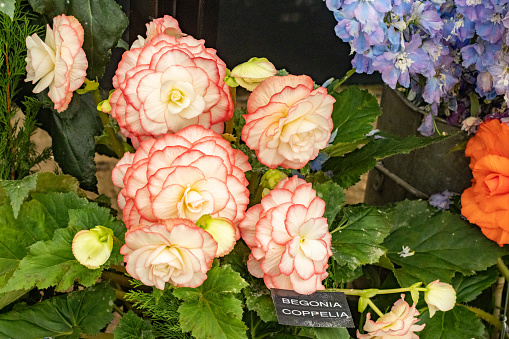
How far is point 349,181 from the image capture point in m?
0.92

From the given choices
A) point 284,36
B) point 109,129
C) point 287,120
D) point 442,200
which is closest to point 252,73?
point 287,120

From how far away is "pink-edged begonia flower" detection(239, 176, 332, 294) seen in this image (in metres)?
0.65

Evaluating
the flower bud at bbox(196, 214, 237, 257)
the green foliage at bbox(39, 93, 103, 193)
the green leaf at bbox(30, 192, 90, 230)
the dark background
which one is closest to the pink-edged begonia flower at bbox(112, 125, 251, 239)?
the flower bud at bbox(196, 214, 237, 257)

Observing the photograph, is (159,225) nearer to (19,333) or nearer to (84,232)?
(84,232)

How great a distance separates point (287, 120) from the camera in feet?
2.09

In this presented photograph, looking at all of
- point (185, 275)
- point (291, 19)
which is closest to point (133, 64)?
point (185, 275)

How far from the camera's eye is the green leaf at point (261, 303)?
73 cm

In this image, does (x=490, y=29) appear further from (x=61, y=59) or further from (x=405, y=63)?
(x=61, y=59)

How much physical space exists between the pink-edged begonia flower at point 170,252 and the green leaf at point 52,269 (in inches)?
5.5

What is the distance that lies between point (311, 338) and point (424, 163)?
424mm

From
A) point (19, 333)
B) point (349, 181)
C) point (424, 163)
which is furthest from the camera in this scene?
point (424, 163)

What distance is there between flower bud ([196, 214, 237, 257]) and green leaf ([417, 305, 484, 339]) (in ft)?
1.50

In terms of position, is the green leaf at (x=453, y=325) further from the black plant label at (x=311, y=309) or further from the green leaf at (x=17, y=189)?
the green leaf at (x=17, y=189)

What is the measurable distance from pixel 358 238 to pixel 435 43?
32 centimetres
